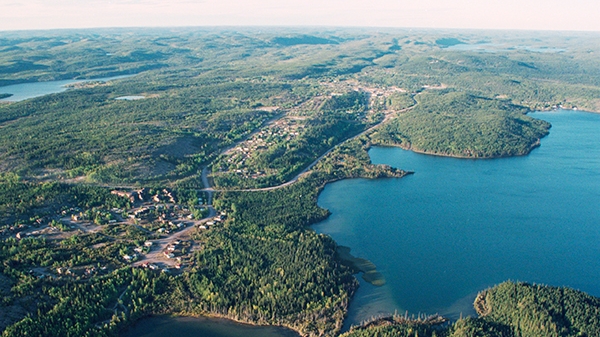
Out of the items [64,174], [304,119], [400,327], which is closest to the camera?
[400,327]

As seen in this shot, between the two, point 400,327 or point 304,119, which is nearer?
point 400,327

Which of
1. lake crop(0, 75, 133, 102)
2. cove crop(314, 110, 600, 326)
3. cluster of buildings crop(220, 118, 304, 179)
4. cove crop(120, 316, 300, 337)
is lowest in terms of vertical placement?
cove crop(120, 316, 300, 337)

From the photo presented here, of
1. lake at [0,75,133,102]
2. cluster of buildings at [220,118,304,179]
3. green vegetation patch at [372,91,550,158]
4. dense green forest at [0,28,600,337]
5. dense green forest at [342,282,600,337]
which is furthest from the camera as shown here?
lake at [0,75,133,102]

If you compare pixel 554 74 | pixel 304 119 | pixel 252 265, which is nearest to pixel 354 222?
pixel 252 265

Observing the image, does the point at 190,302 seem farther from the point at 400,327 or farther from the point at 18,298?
the point at 400,327

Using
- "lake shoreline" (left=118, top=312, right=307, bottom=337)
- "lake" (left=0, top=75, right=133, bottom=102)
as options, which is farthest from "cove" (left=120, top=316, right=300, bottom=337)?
"lake" (left=0, top=75, right=133, bottom=102)

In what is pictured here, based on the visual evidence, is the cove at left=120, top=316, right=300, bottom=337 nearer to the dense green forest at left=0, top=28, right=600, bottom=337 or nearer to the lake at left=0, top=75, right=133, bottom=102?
the dense green forest at left=0, top=28, right=600, bottom=337

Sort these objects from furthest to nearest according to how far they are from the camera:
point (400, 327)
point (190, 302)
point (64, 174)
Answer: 1. point (64, 174)
2. point (190, 302)
3. point (400, 327)
